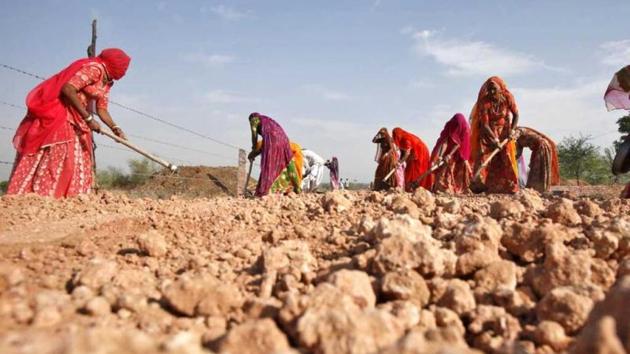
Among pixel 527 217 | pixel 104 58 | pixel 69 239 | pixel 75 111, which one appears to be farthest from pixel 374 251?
pixel 104 58

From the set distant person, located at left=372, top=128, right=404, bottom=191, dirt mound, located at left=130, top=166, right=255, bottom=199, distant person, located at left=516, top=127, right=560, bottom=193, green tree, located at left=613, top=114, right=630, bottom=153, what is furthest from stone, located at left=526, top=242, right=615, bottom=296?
green tree, located at left=613, top=114, right=630, bottom=153

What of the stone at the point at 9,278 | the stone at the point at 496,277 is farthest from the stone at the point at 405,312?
the stone at the point at 9,278

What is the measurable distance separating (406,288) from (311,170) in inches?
491

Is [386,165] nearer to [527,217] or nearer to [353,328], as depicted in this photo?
[527,217]

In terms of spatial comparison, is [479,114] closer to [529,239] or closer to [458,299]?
[529,239]

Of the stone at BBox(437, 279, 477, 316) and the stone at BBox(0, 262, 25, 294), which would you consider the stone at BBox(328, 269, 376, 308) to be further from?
the stone at BBox(0, 262, 25, 294)

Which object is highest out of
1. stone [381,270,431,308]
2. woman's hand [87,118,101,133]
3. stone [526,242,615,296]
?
woman's hand [87,118,101,133]

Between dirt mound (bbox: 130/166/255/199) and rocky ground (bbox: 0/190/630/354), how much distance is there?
12.6 metres

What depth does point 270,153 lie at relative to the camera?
821 cm

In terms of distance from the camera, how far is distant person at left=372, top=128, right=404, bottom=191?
9055 millimetres

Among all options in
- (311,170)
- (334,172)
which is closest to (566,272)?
(311,170)

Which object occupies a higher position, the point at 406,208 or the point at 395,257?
Result: the point at 406,208

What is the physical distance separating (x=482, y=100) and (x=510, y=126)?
0.62 m

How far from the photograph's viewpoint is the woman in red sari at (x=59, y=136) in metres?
4.29
